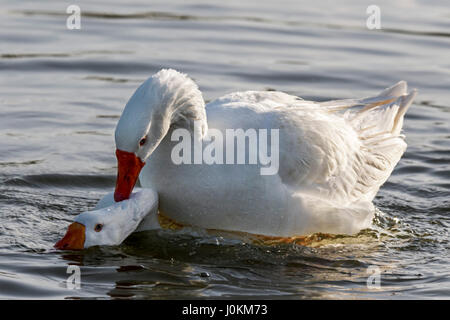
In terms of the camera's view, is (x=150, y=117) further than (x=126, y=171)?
No

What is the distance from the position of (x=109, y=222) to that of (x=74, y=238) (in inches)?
13.8

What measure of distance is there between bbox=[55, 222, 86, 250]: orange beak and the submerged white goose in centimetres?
28

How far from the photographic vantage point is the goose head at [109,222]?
7941mm

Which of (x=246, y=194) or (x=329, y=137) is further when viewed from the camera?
(x=329, y=137)

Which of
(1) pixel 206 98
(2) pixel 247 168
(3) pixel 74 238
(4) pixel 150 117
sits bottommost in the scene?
(3) pixel 74 238

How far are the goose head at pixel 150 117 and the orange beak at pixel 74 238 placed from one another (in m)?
0.44

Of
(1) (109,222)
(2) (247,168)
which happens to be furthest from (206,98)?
(1) (109,222)

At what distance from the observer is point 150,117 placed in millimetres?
7551

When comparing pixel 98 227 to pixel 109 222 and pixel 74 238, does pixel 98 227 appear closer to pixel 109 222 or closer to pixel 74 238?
pixel 109 222

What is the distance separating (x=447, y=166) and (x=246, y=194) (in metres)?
4.42

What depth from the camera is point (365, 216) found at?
926 centimetres
